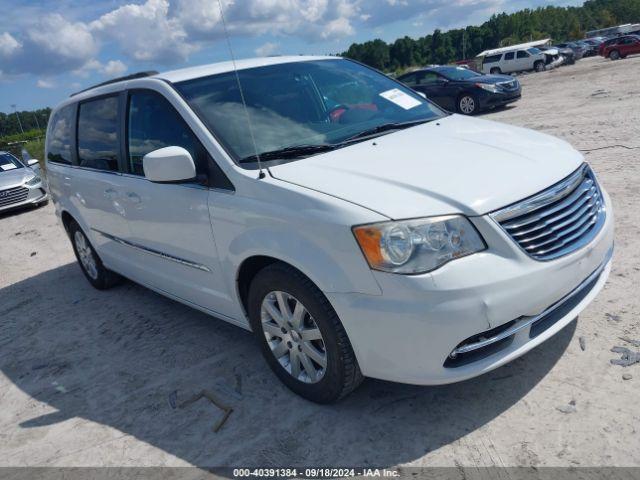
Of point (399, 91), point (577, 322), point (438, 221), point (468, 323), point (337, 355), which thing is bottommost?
point (577, 322)

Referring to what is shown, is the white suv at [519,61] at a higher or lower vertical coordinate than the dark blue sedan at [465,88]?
lower

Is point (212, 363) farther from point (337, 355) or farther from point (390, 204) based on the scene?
point (390, 204)

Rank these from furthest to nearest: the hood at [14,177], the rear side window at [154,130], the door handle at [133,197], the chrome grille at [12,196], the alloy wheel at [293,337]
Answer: the hood at [14,177] → the chrome grille at [12,196] → the door handle at [133,197] → the rear side window at [154,130] → the alloy wheel at [293,337]

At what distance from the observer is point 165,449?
2.99 m

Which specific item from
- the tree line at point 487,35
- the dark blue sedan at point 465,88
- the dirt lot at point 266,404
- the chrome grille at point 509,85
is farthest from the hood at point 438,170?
the tree line at point 487,35

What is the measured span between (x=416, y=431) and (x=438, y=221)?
109 cm

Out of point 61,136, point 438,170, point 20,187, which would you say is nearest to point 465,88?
point 20,187

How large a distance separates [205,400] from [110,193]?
1936mm

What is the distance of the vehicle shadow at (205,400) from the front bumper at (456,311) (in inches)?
15.1

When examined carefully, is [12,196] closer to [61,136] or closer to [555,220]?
[61,136]

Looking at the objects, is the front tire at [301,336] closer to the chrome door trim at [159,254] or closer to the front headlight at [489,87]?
the chrome door trim at [159,254]

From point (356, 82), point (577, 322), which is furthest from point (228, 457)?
point (356, 82)

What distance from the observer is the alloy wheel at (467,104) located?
53.0ft

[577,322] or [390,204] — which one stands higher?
[390,204]
